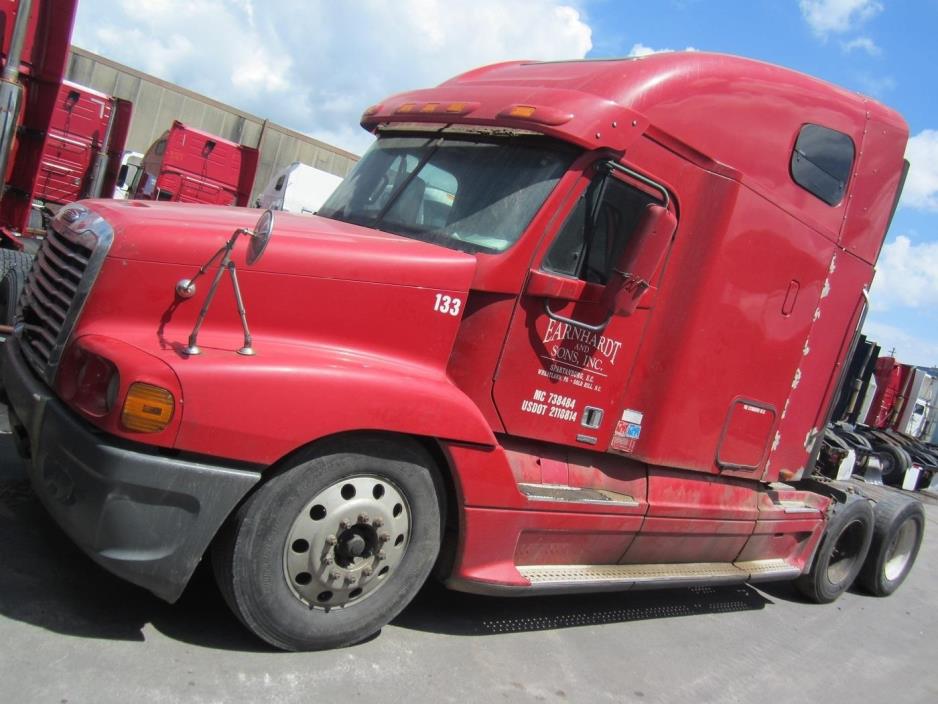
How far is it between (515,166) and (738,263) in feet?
5.48

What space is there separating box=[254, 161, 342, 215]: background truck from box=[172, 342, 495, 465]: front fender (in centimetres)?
1675

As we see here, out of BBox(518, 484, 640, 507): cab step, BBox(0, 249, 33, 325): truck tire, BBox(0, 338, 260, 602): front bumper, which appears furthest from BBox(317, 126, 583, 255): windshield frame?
BBox(0, 249, 33, 325): truck tire

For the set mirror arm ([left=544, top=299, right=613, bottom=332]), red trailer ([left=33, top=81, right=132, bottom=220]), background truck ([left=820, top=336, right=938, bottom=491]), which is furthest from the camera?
background truck ([left=820, top=336, right=938, bottom=491])

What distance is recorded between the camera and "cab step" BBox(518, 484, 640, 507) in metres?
4.27

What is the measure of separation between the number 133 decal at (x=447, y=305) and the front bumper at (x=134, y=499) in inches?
45.5

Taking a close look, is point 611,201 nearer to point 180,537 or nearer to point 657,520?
point 657,520

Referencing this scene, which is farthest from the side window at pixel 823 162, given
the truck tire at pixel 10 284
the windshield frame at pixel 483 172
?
the truck tire at pixel 10 284

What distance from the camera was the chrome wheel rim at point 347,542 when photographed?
11.5ft

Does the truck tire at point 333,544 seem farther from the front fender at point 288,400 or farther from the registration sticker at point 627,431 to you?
the registration sticker at point 627,431

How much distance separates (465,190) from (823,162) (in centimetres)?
272

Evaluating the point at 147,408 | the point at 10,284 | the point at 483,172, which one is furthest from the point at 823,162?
the point at 10,284

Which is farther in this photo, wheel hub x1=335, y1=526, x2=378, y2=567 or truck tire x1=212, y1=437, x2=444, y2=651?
wheel hub x1=335, y1=526, x2=378, y2=567

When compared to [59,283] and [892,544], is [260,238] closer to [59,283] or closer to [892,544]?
[59,283]

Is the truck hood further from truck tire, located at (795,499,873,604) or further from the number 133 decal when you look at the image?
truck tire, located at (795,499,873,604)
